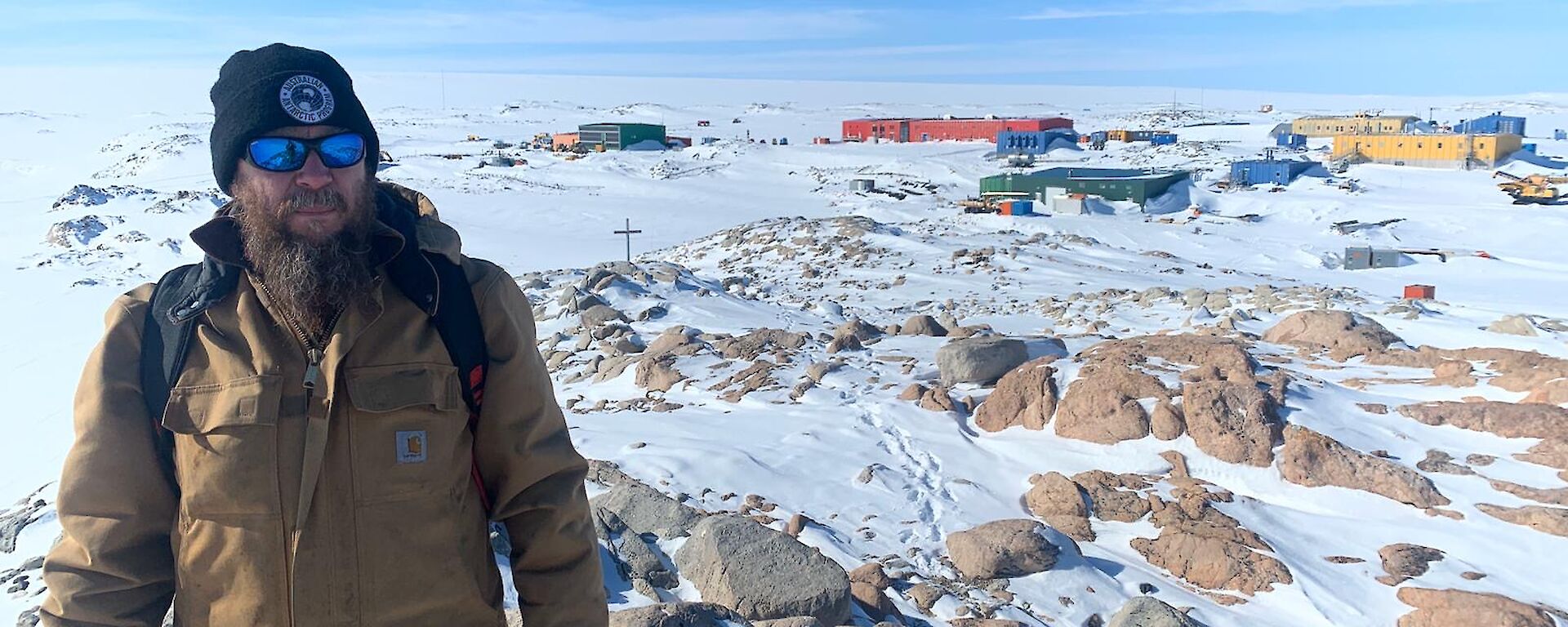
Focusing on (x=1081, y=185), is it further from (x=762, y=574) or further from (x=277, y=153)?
(x=277, y=153)

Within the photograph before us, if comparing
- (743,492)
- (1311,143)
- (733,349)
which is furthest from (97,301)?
(1311,143)

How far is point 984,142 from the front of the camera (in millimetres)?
59969

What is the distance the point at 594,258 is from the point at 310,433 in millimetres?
24888

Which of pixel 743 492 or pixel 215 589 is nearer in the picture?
pixel 215 589

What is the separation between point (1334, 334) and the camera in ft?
40.7

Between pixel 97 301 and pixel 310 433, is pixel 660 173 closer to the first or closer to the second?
pixel 97 301

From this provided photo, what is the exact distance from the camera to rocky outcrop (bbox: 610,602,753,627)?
4402 millimetres

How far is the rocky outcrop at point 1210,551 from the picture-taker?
7.20 metres

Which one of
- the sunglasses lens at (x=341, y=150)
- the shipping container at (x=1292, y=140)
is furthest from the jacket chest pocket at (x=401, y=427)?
the shipping container at (x=1292, y=140)

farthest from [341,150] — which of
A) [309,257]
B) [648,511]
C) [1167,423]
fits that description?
[1167,423]

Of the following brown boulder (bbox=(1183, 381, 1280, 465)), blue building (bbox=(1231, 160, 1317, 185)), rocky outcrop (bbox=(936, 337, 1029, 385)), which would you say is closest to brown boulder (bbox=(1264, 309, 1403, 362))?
brown boulder (bbox=(1183, 381, 1280, 465))

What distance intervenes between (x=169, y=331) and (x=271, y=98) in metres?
0.53

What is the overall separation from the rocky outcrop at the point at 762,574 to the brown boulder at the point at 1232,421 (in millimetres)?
4542

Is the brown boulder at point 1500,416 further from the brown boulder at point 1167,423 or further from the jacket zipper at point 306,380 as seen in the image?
the jacket zipper at point 306,380
